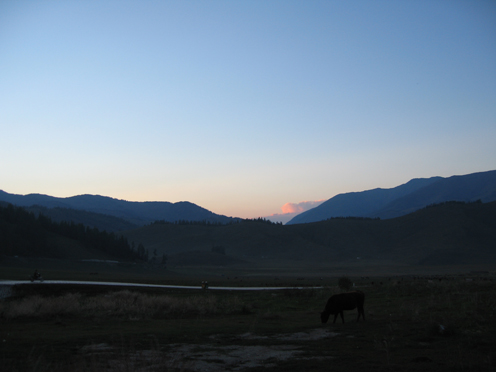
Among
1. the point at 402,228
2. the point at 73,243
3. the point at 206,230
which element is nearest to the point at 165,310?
the point at 73,243

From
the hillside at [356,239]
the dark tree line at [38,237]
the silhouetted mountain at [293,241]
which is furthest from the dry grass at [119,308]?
the hillside at [356,239]

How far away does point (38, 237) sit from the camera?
9962 cm

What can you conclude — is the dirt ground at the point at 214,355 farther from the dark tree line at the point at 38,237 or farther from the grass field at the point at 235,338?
the dark tree line at the point at 38,237

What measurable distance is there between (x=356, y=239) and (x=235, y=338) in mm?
160595

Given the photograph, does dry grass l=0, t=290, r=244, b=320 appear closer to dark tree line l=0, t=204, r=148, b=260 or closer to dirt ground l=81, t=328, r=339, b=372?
dirt ground l=81, t=328, r=339, b=372

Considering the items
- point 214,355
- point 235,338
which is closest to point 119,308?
point 235,338

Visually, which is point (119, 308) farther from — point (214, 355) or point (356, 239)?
point (356, 239)

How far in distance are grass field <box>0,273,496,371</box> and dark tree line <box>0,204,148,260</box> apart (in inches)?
2868

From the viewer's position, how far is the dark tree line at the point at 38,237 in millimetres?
91375

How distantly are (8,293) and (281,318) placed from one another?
73.0ft

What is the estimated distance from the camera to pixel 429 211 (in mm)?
173375

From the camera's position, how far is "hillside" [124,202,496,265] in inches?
5374

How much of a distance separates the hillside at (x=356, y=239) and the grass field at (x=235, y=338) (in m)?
106

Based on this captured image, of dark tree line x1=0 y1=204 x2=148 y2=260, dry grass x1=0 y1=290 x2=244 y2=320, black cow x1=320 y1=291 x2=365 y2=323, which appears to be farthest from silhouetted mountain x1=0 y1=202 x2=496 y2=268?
black cow x1=320 y1=291 x2=365 y2=323
